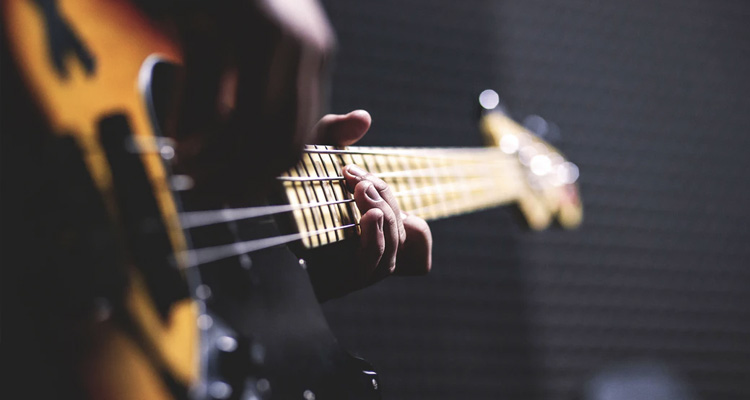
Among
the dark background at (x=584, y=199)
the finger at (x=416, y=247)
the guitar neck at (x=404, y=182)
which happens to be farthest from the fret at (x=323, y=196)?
the dark background at (x=584, y=199)

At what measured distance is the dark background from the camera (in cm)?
216

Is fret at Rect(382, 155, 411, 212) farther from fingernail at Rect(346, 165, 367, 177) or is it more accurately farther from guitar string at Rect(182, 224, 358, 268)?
guitar string at Rect(182, 224, 358, 268)

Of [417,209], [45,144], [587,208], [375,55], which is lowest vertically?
[45,144]

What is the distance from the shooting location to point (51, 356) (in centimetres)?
39

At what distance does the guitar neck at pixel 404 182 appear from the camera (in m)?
0.64

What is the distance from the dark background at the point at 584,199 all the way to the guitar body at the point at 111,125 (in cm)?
160

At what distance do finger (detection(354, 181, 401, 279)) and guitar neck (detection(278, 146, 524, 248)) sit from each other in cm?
3

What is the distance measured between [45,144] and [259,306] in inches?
8.1

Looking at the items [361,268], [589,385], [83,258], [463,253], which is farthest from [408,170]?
[589,385]

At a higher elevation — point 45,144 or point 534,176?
point 534,176

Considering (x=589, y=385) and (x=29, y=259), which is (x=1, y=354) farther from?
(x=589, y=385)

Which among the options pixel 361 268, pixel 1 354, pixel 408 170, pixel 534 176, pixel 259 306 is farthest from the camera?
pixel 534 176

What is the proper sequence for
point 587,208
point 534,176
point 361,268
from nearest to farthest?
point 361,268 < point 534,176 < point 587,208

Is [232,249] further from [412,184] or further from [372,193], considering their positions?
[412,184]
